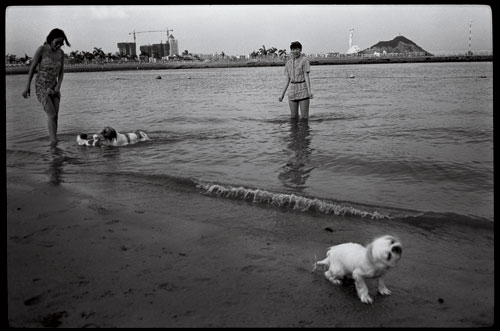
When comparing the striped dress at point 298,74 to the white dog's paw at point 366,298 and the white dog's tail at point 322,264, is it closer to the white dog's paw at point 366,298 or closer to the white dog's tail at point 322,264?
the white dog's tail at point 322,264

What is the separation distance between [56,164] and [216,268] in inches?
217

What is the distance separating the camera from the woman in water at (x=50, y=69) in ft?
27.5

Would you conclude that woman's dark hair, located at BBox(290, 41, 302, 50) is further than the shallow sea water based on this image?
Yes

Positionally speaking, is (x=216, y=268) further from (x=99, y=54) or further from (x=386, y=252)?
(x=99, y=54)

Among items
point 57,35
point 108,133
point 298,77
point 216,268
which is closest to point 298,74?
point 298,77

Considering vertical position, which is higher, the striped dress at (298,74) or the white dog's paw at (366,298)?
the striped dress at (298,74)

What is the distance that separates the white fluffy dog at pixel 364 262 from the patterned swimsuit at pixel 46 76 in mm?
7169

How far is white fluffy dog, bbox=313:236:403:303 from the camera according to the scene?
313 cm

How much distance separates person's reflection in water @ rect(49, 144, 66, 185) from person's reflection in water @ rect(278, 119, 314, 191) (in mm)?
3393

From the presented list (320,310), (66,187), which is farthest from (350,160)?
(320,310)

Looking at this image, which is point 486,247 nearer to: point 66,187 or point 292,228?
point 292,228

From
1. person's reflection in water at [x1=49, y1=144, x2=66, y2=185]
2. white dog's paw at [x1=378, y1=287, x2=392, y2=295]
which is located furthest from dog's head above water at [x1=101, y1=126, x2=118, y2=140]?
white dog's paw at [x1=378, y1=287, x2=392, y2=295]

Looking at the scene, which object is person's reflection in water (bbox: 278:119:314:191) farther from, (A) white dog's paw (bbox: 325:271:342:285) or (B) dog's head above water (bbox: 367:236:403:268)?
(B) dog's head above water (bbox: 367:236:403:268)

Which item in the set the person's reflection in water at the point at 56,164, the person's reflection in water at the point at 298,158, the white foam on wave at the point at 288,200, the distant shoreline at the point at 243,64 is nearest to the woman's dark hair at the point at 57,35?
the person's reflection in water at the point at 56,164
